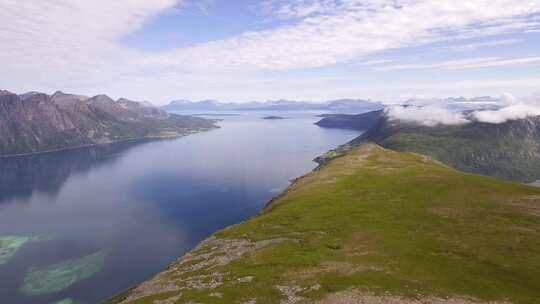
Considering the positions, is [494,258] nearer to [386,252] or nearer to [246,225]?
[386,252]

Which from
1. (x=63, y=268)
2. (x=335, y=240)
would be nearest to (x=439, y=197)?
(x=335, y=240)

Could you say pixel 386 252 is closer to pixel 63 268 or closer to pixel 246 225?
pixel 246 225

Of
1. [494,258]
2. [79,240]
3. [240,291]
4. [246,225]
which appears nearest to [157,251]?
[79,240]

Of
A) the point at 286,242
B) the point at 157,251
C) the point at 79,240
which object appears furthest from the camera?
the point at 79,240

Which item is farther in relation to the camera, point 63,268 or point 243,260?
point 63,268

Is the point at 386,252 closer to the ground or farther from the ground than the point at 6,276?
farther from the ground

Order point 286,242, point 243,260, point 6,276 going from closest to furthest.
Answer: point 243,260
point 286,242
point 6,276
